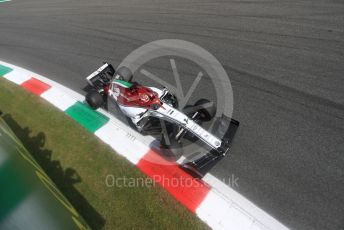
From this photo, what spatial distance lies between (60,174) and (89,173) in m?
0.62

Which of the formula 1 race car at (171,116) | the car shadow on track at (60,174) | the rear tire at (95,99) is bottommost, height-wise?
the car shadow on track at (60,174)

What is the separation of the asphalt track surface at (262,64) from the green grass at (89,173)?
116 centimetres

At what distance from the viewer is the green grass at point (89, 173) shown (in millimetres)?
4773

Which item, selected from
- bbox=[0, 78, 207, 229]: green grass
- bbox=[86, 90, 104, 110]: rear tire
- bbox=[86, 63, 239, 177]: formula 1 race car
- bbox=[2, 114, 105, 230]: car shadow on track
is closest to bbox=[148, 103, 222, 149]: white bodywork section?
bbox=[86, 63, 239, 177]: formula 1 race car

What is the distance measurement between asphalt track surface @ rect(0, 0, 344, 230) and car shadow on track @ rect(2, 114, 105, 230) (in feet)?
6.53

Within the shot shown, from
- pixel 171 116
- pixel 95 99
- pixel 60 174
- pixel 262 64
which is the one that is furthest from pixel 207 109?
pixel 60 174

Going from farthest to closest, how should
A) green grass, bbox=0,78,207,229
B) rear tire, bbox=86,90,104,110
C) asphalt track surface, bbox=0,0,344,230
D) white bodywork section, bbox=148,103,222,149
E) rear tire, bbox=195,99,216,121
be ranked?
rear tire, bbox=86,90,104,110 < rear tire, bbox=195,99,216,121 < white bodywork section, bbox=148,103,222,149 < green grass, bbox=0,78,207,229 < asphalt track surface, bbox=0,0,344,230

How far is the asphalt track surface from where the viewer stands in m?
4.67

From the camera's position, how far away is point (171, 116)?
5305mm

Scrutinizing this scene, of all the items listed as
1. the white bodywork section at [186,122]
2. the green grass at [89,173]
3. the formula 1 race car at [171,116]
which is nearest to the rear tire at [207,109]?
the formula 1 race car at [171,116]

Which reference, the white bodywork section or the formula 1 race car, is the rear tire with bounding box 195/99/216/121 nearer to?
the formula 1 race car

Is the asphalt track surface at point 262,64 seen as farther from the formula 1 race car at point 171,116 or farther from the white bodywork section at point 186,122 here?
the white bodywork section at point 186,122

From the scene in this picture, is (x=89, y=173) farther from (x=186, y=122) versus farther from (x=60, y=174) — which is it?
(x=186, y=122)

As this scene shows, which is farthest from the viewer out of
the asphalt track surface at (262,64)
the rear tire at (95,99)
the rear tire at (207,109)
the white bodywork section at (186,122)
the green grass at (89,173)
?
the rear tire at (95,99)
